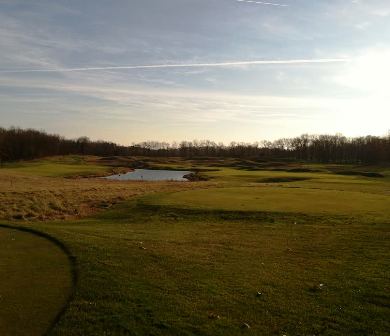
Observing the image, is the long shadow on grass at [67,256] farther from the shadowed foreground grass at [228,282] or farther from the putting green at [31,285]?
the shadowed foreground grass at [228,282]

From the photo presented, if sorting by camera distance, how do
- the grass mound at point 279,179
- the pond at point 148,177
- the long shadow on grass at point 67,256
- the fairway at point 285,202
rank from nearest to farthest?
the long shadow on grass at point 67,256
the fairway at point 285,202
the grass mound at point 279,179
the pond at point 148,177

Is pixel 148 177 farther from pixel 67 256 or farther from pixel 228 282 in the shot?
pixel 228 282

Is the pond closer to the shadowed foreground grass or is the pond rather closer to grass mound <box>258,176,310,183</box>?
grass mound <box>258,176,310,183</box>

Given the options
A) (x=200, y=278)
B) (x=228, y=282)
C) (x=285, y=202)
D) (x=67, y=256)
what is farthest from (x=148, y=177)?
(x=228, y=282)

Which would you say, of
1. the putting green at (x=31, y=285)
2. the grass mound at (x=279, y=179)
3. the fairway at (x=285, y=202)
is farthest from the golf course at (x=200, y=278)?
the grass mound at (x=279, y=179)

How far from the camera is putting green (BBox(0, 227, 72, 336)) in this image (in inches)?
375

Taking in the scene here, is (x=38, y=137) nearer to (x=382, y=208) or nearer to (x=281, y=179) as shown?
(x=281, y=179)

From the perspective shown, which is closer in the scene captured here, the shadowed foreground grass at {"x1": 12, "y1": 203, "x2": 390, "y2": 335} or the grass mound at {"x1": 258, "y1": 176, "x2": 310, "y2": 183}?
the shadowed foreground grass at {"x1": 12, "y1": 203, "x2": 390, "y2": 335}

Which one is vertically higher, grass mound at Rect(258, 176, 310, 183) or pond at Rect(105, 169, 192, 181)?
grass mound at Rect(258, 176, 310, 183)

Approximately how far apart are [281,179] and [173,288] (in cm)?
5908

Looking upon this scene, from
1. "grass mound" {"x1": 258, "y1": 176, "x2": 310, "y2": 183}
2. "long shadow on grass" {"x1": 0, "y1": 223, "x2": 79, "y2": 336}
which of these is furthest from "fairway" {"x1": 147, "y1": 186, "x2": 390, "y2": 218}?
"grass mound" {"x1": 258, "y1": 176, "x2": 310, "y2": 183}

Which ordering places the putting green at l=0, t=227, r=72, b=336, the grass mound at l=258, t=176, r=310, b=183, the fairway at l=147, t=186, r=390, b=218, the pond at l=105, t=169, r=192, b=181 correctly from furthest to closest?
the pond at l=105, t=169, r=192, b=181
the grass mound at l=258, t=176, r=310, b=183
the fairway at l=147, t=186, r=390, b=218
the putting green at l=0, t=227, r=72, b=336

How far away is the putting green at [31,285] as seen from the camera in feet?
31.2

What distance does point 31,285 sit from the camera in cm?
1174
